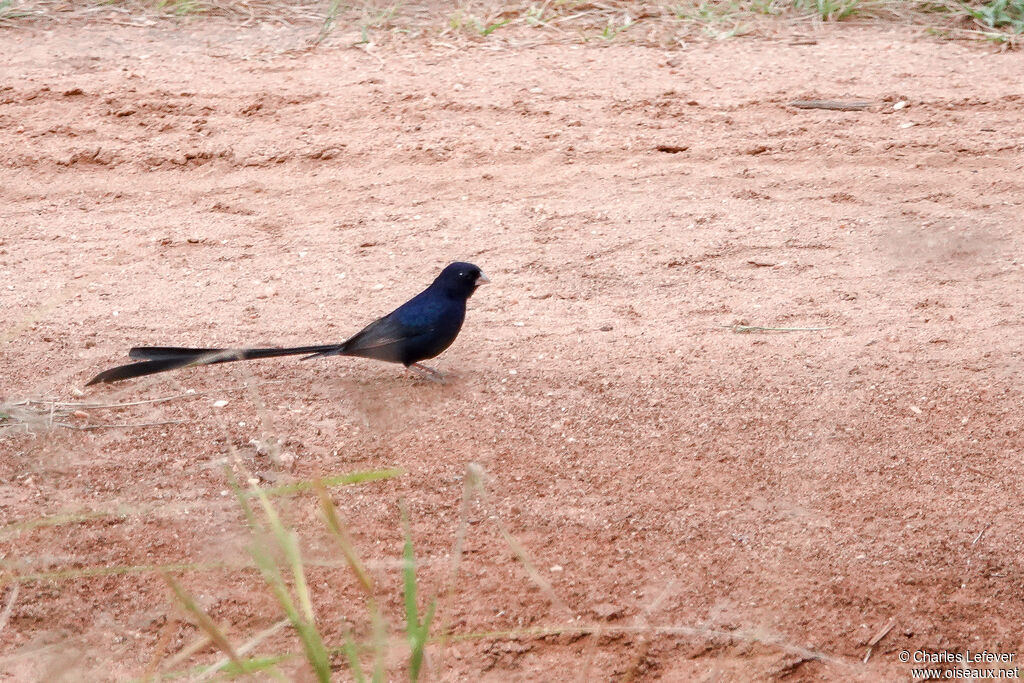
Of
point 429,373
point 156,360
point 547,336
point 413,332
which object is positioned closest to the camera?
point 156,360

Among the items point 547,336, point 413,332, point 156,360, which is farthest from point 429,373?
point 156,360

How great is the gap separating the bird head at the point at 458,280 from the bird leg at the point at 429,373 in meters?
0.31

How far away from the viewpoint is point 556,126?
6230 mm

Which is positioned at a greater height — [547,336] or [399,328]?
[399,328]

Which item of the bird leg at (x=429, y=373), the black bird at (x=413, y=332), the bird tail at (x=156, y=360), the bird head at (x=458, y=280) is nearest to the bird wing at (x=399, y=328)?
the black bird at (x=413, y=332)

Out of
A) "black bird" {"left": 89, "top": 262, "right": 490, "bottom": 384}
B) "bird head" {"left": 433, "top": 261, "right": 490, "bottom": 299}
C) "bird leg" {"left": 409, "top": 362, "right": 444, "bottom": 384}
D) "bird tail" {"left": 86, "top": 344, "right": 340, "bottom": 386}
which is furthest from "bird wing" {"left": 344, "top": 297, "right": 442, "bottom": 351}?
"bird tail" {"left": 86, "top": 344, "right": 340, "bottom": 386}

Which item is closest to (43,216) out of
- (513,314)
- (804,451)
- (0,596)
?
(513,314)

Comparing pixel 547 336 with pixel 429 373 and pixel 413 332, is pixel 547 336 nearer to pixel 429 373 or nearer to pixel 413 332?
pixel 429 373

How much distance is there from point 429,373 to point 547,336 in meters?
0.53

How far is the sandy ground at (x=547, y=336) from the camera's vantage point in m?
3.13

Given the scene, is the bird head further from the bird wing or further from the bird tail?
the bird tail

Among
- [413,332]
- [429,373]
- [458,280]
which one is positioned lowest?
[429,373]

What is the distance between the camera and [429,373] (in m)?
4.20

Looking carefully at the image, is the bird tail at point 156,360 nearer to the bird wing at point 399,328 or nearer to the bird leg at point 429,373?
the bird wing at point 399,328
